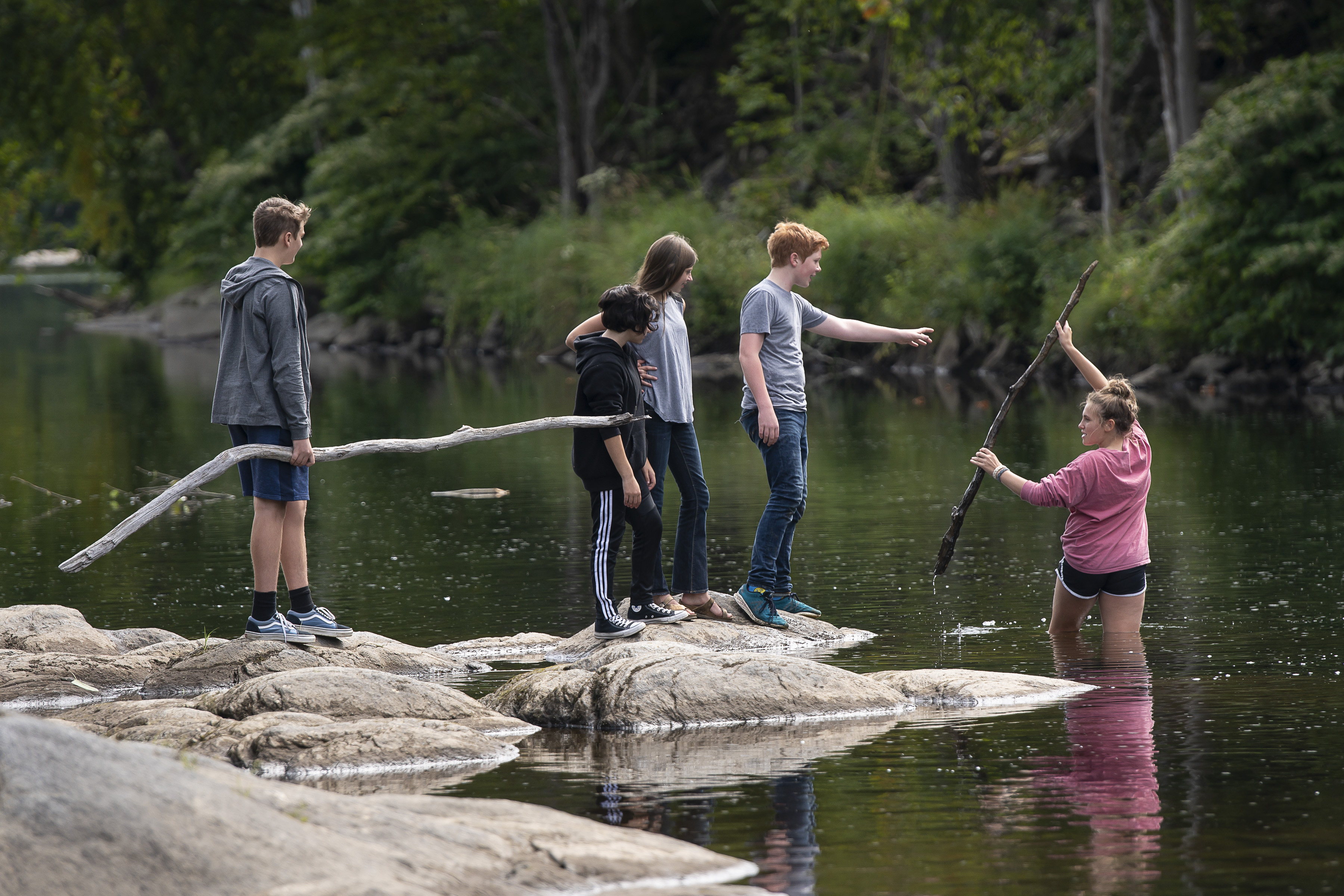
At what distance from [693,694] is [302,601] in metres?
2.13

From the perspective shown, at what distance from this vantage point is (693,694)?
7.02m

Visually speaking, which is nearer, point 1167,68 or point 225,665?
point 225,665

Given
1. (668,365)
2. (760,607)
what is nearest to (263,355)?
(668,365)

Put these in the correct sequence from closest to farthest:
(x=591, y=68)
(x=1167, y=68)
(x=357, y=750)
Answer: (x=357, y=750)
(x=1167, y=68)
(x=591, y=68)

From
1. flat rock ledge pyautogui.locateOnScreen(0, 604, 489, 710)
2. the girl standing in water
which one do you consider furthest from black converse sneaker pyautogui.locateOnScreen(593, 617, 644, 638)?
flat rock ledge pyautogui.locateOnScreen(0, 604, 489, 710)

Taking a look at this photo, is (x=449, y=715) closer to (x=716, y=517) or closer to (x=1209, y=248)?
(x=716, y=517)

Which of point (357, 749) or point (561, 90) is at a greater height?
point (561, 90)

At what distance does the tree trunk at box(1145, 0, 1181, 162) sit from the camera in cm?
2659

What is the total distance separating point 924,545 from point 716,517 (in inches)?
92.6

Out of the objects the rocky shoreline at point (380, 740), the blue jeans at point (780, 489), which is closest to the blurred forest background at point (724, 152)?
the blue jeans at point (780, 489)

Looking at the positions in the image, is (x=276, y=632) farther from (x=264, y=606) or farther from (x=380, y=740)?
(x=380, y=740)

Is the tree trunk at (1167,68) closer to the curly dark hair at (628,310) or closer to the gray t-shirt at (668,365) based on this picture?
the gray t-shirt at (668,365)

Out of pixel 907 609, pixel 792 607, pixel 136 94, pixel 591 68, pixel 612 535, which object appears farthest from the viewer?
pixel 136 94

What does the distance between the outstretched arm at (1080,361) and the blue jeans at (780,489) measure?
1.02 meters
